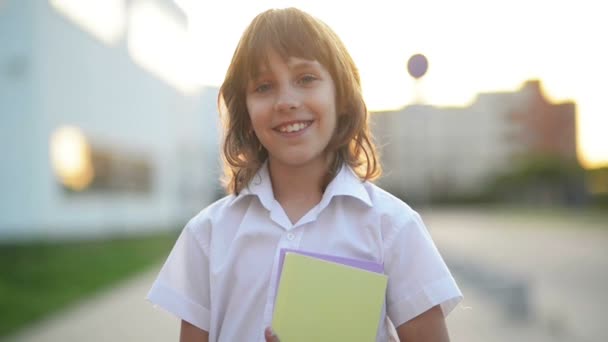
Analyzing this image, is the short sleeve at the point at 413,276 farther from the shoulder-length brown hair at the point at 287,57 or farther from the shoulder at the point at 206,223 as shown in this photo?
the shoulder at the point at 206,223

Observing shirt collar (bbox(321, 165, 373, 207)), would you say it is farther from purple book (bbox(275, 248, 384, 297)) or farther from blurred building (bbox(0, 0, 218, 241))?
blurred building (bbox(0, 0, 218, 241))

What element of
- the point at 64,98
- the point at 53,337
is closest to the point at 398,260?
the point at 53,337

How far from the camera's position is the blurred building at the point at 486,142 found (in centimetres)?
3316

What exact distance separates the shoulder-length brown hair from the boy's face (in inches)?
1.0

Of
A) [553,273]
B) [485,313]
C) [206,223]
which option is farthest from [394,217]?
[553,273]

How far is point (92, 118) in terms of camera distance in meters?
16.7

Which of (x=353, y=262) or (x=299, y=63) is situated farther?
(x=299, y=63)

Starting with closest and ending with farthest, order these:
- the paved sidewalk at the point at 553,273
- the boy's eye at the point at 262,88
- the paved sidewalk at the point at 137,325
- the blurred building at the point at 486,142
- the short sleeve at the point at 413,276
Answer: the short sleeve at the point at 413,276, the boy's eye at the point at 262,88, the paved sidewalk at the point at 137,325, the paved sidewalk at the point at 553,273, the blurred building at the point at 486,142

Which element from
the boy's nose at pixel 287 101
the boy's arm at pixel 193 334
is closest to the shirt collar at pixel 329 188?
the boy's nose at pixel 287 101

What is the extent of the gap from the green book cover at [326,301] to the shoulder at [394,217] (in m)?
0.17

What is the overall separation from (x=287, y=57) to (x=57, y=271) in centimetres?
947

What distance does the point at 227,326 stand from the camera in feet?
5.69

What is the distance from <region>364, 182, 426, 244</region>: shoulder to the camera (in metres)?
1.69

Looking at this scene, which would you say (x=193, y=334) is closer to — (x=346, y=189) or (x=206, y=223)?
(x=206, y=223)
